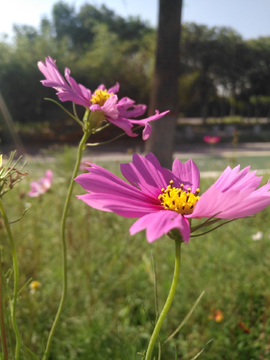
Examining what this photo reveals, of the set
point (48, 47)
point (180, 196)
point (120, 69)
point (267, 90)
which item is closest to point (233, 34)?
point (267, 90)

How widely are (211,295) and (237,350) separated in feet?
0.65

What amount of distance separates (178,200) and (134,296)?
0.96 m

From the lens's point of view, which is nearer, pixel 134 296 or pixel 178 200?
pixel 178 200

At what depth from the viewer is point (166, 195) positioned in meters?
0.35

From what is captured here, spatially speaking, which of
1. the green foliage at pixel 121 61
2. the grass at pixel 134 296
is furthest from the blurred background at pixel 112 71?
the grass at pixel 134 296

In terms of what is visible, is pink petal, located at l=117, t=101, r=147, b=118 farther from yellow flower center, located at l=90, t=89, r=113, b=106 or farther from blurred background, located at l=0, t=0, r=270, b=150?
blurred background, located at l=0, t=0, r=270, b=150

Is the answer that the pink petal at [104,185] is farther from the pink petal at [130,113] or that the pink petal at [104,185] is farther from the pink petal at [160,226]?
the pink petal at [130,113]

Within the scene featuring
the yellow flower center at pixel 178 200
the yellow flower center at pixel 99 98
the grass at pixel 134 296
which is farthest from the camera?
the grass at pixel 134 296

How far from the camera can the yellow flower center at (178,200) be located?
327mm

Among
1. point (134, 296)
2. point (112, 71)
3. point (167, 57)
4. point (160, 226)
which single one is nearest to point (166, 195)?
point (160, 226)

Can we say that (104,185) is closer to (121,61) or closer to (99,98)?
(99,98)

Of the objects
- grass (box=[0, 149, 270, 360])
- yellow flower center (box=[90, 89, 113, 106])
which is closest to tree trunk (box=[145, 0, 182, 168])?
grass (box=[0, 149, 270, 360])

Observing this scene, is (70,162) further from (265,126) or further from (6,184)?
(265,126)

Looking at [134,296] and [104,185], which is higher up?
[104,185]
